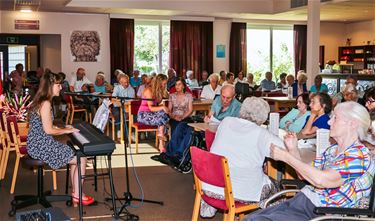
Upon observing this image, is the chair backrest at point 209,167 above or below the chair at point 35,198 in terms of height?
above

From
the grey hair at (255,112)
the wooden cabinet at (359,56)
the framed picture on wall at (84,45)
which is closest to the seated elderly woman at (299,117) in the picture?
the grey hair at (255,112)

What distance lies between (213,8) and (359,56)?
19.2 feet

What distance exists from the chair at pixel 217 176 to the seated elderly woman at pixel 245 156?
0.17ft

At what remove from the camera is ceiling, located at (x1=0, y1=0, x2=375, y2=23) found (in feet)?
42.1

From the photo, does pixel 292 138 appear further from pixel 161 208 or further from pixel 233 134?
pixel 161 208

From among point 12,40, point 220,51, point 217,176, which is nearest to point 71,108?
point 12,40

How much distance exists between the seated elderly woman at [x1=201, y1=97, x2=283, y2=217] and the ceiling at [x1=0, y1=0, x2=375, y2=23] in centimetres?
937

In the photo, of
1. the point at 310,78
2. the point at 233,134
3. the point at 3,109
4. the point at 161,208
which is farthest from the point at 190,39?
the point at 233,134

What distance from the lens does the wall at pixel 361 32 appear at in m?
16.7

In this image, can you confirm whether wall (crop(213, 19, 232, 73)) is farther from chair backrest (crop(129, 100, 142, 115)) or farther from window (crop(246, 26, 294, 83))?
chair backrest (crop(129, 100, 142, 115))

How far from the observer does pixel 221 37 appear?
16.1 meters

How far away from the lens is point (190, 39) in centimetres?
1568

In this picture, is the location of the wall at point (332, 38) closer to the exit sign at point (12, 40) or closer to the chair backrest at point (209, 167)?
the exit sign at point (12, 40)

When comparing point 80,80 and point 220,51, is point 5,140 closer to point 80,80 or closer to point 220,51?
point 80,80
